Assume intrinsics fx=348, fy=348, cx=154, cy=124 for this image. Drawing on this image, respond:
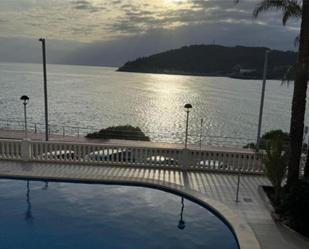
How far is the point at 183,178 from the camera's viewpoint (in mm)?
11969

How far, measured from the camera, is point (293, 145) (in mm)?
9680

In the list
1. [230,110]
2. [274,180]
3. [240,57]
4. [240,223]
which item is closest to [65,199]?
[240,223]

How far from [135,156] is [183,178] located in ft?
7.10

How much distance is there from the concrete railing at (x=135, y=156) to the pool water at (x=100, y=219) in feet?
5.55

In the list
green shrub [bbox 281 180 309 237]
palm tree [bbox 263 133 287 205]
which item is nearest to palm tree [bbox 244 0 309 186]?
palm tree [bbox 263 133 287 205]

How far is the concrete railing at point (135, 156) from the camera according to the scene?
41.7 ft

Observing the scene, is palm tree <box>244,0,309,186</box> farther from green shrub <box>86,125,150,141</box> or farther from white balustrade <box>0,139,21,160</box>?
green shrub <box>86,125,150,141</box>

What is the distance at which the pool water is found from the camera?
28.2 ft

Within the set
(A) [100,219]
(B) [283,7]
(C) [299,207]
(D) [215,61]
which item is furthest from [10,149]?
(D) [215,61]

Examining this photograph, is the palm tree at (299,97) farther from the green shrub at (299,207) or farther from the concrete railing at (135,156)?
the concrete railing at (135,156)

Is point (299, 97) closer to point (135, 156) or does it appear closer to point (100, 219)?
point (135, 156)

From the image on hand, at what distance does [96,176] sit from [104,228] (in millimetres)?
2793

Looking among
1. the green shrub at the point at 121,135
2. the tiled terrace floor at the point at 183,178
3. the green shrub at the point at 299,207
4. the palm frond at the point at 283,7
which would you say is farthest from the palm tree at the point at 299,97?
the green shrub at the point at 121,135

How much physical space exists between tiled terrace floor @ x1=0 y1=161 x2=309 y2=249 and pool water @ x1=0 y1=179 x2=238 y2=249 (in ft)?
1.32
